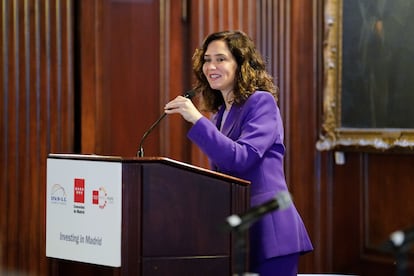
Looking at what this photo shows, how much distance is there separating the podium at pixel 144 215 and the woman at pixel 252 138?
4.2 inches

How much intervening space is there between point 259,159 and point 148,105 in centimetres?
201

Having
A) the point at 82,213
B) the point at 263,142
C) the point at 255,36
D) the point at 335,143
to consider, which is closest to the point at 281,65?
the point at 255,36

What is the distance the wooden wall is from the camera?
452cm

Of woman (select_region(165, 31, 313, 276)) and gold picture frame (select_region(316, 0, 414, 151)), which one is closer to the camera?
woman (select_region(165, 31, 313, 276))

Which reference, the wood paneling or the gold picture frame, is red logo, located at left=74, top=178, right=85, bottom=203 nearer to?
the wood paneling

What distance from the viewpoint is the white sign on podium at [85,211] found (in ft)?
8.61

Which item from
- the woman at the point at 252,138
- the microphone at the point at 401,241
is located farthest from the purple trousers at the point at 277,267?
the microphone at the point at 401,241

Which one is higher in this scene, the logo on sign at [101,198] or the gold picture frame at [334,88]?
the gold picture frame at [334,88]

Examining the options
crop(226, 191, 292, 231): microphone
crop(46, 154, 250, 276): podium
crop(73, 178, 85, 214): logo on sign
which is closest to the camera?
crop(226, 191, 292, 231): microphone

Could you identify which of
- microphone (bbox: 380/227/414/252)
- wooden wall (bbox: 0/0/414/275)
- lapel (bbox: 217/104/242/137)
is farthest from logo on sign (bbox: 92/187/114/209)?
wooden wall (bbox: 0/0/414/275)

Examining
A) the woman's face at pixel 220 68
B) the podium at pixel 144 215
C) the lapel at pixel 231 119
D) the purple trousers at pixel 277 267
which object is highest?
the woman's face at pixel 220 68

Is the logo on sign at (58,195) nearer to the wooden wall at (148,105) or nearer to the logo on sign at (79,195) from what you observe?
the logo on sign at (79,195)

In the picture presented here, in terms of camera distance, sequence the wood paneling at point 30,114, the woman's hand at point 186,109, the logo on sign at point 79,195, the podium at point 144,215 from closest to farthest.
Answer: the podium at point 144,215
the logo on sign at point 79,195
the woman's hand at point 186,109
the wood paneling at point 30,114

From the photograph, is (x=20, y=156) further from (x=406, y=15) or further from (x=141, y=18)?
(x=406, y=15)
